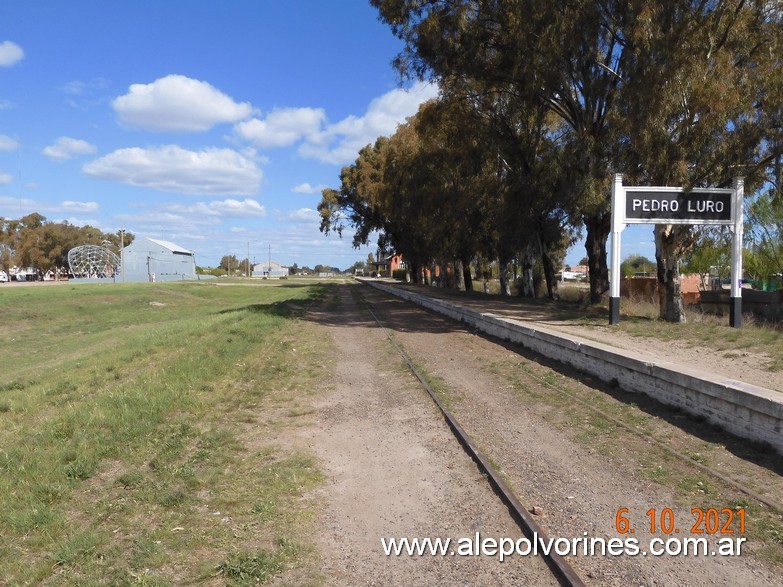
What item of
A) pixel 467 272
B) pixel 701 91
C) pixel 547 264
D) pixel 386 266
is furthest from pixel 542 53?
pixel 386 266

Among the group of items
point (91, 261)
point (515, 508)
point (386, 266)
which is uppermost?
point (386, 266)

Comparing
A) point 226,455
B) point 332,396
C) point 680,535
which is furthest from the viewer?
point 332,396

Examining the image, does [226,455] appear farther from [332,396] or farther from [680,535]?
[680,535]

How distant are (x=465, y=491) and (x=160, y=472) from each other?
304 cm

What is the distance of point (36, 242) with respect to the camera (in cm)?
11388

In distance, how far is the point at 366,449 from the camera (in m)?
7.12

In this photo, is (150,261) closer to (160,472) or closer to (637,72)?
(637,72)

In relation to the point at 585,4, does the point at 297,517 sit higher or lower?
lower

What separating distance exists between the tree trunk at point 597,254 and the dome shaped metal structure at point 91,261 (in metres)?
89.7

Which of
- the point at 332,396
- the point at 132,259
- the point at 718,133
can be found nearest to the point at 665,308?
the point at 718,133

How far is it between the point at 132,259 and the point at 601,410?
354ft

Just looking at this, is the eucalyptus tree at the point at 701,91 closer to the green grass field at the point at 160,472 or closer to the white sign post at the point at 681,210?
the white sign post at the point at 681,210

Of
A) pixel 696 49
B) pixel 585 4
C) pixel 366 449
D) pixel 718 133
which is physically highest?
pixel 585 4

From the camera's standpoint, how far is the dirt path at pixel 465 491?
4.19 meters
